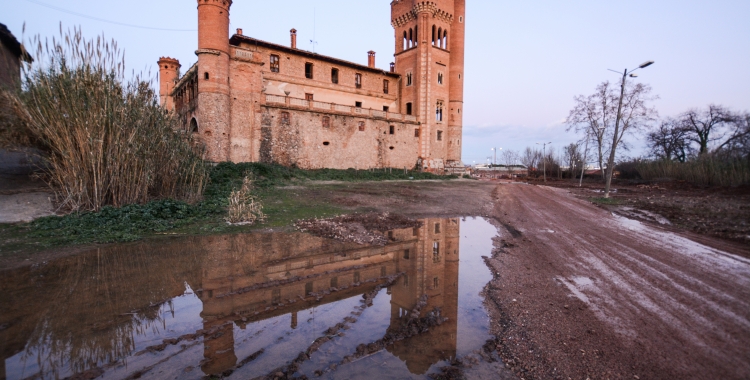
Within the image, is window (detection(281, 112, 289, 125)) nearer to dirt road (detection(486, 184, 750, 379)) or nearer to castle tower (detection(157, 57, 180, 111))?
castle tower (detection(157, 57, 180, 111))

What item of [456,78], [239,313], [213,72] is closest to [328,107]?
[213,72]

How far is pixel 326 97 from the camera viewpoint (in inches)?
1344

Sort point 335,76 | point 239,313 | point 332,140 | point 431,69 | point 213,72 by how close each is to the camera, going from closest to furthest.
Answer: point 239,313 → point 213,72 → point 332,140 → point 335,76 → point 431,69

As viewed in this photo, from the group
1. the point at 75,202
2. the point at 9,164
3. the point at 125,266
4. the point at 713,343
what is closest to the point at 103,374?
the point at 125,266

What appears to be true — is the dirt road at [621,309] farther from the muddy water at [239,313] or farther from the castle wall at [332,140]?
the castle wall at [332,140]

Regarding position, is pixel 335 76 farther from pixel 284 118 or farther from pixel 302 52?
pixel 284 118

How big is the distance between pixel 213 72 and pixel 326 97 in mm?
12057

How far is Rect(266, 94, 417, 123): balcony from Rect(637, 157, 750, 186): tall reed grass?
2370cm

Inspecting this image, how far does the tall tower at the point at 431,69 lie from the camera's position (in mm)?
37094

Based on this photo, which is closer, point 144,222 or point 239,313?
point 239,313

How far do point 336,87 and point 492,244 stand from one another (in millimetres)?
29942

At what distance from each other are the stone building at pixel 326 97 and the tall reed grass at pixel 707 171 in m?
19.2

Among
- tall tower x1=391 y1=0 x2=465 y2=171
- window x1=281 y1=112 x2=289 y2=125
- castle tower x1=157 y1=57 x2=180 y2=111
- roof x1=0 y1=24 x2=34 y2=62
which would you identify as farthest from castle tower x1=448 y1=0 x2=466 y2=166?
roof x1=0 y1=24 x2=34 y2=62

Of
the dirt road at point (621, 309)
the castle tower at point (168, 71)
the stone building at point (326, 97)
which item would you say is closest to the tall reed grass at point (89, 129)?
the dirt road at point (621, 309)
